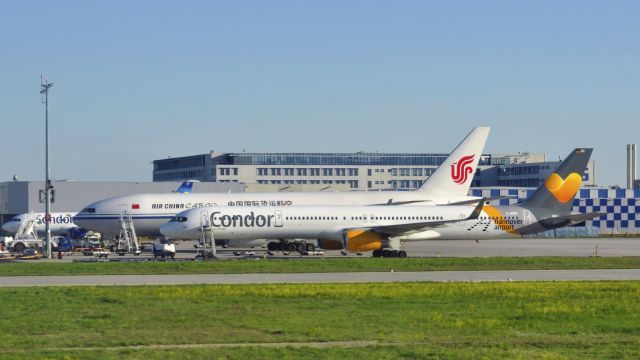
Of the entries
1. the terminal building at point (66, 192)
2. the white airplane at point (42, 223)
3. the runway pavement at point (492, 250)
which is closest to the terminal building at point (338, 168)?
the terminal building at point (66, 192)

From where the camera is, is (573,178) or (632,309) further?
(573,178)

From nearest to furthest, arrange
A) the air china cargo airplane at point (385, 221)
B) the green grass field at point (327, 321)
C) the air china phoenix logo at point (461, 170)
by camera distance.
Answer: the green grass field at point (327, 321) → the air china cargo airplane at point (385, 221) → the air china phoenix logo at point (461, 170)

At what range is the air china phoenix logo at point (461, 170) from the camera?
79.4 m

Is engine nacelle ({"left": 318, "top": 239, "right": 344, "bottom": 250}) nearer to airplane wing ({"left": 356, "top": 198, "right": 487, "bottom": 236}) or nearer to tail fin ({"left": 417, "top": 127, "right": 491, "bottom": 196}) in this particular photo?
airplane wing ({"left": 356, "top": 198, "right": 487, "bottom": 236})

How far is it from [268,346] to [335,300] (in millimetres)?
9989

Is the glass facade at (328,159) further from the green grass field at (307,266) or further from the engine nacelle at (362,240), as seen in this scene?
the green grass field at (307,266)

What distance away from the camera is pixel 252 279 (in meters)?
41.9

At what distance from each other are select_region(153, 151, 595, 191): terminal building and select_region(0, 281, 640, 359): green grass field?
13926cm

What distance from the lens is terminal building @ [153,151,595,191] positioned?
17575 centimetres

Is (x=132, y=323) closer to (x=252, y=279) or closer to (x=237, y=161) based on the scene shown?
(x=252, y=279)

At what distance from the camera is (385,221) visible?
64312 mm

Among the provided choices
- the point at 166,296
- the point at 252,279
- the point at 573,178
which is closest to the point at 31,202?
the point at 573,178

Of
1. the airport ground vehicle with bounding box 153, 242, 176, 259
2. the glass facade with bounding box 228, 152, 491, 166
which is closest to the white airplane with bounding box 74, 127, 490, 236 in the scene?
the airport ground vehicle with bounding box 153, 242, 176, 259

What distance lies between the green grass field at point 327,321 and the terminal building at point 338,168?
13926 cm
